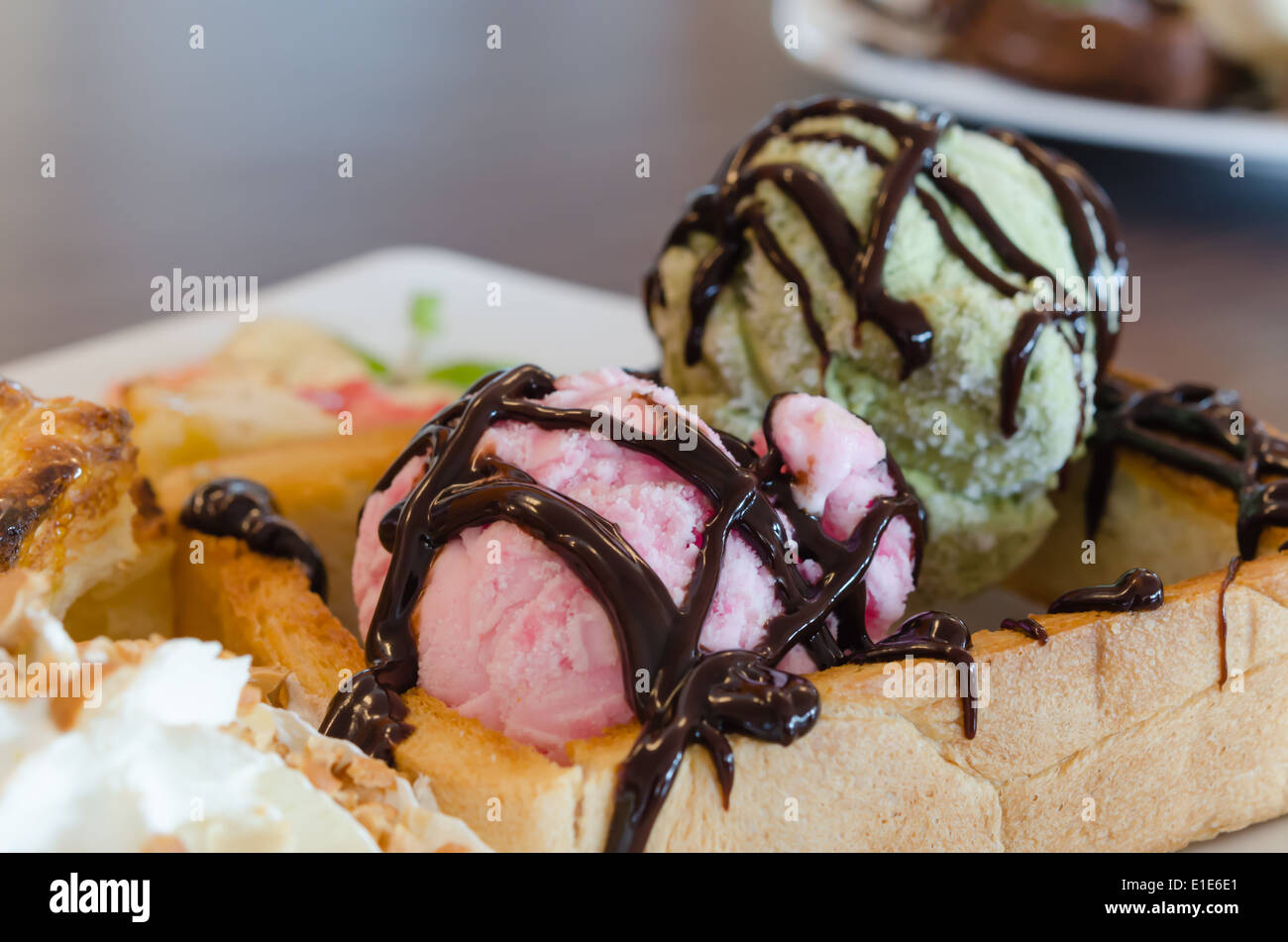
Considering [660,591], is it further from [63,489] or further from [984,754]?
[63,489]

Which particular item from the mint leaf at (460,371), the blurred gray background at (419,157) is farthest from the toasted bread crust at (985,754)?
the blurred gray background at (419,157)

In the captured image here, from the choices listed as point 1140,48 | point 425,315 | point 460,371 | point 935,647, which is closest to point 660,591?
point 935,647

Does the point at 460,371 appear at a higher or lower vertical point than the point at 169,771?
higher

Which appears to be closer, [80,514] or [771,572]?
[771,572]

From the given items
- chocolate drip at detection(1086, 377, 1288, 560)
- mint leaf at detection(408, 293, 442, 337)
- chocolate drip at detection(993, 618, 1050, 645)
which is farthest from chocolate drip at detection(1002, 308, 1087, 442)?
mint leaf at detection(408, 293, 442, 337)

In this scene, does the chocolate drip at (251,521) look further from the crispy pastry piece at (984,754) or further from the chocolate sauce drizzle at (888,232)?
the chocolate sauce drizzle at (888,232)

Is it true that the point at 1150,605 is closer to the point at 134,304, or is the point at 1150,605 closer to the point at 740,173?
the point at 740,173
